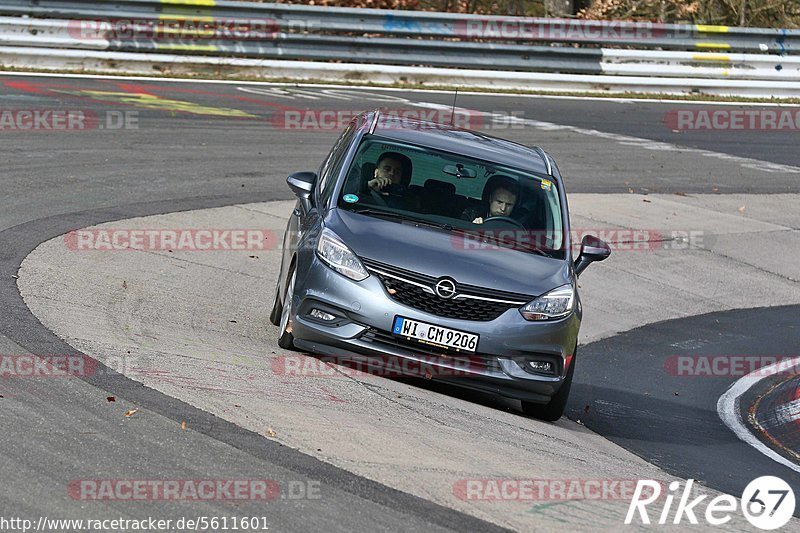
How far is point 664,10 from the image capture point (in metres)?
29.8

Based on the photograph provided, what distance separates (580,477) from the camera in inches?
262

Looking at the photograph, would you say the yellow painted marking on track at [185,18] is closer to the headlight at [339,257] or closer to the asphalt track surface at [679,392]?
the asphalt track surface at [679,392]

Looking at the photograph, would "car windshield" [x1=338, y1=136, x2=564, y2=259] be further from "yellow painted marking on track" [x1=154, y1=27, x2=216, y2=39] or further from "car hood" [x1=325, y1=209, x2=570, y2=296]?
"yellow painted marking on track" [x1=154, y1=27, x2=216, y2=39]

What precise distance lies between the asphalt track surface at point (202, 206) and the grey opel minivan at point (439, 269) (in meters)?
1.09

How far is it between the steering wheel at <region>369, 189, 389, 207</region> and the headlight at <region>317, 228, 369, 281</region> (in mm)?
663

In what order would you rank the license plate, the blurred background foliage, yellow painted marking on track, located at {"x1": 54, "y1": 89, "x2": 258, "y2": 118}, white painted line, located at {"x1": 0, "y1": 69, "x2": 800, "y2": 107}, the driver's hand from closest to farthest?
the license plate, the driver's hand, yellow painted marking on track, located at {"x1": 54, "y1": 89, "x2": 258, "y2": 118}, white painted line, located at {"x1": 0, "y1": 69, "x2": 800, "y2": 107}, the blurred background foliage

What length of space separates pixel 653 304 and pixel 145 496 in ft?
28.5

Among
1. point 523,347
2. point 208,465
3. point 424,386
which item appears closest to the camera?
point 208,465

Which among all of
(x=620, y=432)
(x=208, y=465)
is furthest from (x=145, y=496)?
(x=620, y=432)

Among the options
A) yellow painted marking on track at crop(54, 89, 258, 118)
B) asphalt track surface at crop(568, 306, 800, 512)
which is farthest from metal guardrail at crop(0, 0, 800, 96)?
asphalt track surface at crop(568, 306, 800, 512)

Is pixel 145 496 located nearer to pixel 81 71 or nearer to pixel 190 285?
pixel 190 285

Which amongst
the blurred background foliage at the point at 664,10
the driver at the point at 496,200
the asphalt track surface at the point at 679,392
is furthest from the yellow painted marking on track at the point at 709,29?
the driver at the point at 496,200

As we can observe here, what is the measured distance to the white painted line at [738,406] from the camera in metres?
8.82

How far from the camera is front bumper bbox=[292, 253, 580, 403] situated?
26.1ft
